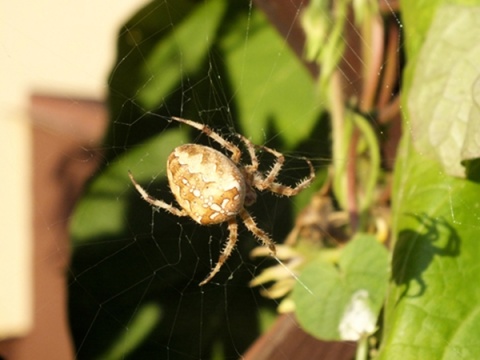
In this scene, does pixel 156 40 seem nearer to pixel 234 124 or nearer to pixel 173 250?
pixel 234 124

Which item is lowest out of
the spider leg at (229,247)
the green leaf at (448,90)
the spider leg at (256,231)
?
the spider leg at (229,247)

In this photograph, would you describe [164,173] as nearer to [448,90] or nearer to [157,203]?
[157,203]

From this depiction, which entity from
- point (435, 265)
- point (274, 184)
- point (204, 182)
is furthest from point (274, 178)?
point (435, 265)

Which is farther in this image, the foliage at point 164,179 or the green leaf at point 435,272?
the foliage at point 164,179

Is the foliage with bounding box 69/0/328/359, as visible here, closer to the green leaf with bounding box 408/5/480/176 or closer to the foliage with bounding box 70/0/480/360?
the foliage with bounding box 70/0/480/360

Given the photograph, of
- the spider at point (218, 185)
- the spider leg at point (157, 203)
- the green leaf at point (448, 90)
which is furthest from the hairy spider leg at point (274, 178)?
the green leaf at point (448, 90)

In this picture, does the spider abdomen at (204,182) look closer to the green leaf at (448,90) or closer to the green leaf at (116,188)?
the green leaf at (116,188)
